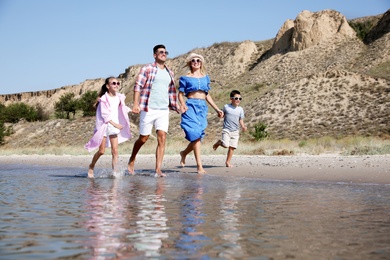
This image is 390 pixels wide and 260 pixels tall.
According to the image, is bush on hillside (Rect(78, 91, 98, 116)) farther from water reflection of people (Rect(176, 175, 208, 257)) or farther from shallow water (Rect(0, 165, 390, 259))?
water reflection of people (Rect(176, 175, 208, 257))

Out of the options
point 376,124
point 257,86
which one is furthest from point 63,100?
point 376,124

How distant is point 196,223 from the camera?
13.3 feet

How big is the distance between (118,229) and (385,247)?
170cm

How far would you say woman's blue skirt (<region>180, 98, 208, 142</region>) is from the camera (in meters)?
10.1

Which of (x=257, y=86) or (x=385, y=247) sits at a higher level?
(x=257, y=86)

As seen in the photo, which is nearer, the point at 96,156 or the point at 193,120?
the point at 96,156

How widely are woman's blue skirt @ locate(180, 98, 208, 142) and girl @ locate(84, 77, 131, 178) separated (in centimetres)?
112

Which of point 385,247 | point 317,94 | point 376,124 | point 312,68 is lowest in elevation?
point 385,247

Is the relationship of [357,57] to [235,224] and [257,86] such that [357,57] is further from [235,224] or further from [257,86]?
[235,224]

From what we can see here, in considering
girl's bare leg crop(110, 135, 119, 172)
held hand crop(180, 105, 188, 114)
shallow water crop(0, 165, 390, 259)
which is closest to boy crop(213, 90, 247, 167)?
held hand crop(180, 105, 188, 114)

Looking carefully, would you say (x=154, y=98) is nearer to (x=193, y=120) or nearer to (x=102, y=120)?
(x=193, y=120)

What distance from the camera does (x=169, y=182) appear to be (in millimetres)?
8242

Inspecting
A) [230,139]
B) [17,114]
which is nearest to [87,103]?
[17,114]

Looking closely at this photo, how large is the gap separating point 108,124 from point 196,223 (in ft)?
20.1
